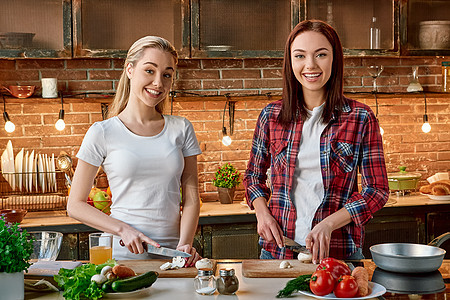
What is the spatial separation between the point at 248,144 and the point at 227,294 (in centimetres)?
255

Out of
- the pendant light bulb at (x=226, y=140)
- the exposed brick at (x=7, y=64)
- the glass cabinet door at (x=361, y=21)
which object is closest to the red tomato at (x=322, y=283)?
the pendant light bulb at (x=226, y=140)

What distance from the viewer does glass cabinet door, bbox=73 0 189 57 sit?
150 inches

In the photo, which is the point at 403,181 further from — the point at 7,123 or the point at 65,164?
the point at 7,123

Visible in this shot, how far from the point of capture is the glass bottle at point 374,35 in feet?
13.7

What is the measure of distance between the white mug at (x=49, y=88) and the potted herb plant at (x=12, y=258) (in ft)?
7.20

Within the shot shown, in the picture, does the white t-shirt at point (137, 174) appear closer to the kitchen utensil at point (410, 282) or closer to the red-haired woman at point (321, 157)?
the red-haired woman at point (321, 157)

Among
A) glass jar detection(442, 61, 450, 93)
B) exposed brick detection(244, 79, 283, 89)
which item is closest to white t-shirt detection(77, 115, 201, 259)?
exposed brick detection(244, 79, 283, 89)

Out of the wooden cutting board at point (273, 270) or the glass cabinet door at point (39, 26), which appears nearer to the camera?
the wooden cutting board at point (273, 270)

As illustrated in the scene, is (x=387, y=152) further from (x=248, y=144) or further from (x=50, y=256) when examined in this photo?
(x=50, y=256)

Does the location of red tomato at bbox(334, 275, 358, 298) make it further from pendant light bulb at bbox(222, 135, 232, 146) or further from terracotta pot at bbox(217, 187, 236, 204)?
pendant light bulb at bbox(222, 135, 232, 146)

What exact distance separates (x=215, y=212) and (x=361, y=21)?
1684 mm

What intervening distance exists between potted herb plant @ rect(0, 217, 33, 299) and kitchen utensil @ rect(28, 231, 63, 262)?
321 mm

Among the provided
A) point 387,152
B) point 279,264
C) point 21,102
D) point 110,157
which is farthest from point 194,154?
point 387,152

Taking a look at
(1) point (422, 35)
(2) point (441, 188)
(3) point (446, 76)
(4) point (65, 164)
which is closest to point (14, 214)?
(4) point (65, 164)
